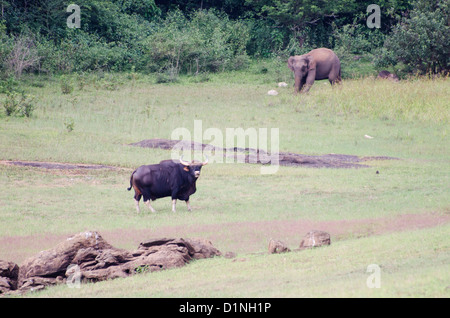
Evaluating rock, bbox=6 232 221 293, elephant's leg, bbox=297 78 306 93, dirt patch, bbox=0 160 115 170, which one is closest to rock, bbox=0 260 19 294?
rock, bbox=6 232 221 293

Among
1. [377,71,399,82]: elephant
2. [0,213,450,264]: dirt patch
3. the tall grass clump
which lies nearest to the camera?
[0,213,450,264]: dirt patch

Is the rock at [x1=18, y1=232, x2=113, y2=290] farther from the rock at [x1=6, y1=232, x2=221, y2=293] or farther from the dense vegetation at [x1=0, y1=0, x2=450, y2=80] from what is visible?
the dense vegetation at [x1=0, y1=0, x2=450, y2=80]

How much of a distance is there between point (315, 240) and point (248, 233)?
1.48 meters

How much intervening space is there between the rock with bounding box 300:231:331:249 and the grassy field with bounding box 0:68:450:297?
0.30m

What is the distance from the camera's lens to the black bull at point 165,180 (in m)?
13.1

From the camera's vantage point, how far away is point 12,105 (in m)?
23.0

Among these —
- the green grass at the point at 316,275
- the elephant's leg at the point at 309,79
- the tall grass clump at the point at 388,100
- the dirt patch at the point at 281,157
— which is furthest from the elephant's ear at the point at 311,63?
the green grass at the point at 316,275

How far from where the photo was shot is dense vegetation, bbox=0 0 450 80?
31.5 m

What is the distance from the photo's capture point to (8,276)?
30.1 ft

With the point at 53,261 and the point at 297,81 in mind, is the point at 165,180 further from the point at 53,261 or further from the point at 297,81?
the point at 297,81

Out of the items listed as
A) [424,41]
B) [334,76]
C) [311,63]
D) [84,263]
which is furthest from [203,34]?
[84,263]
